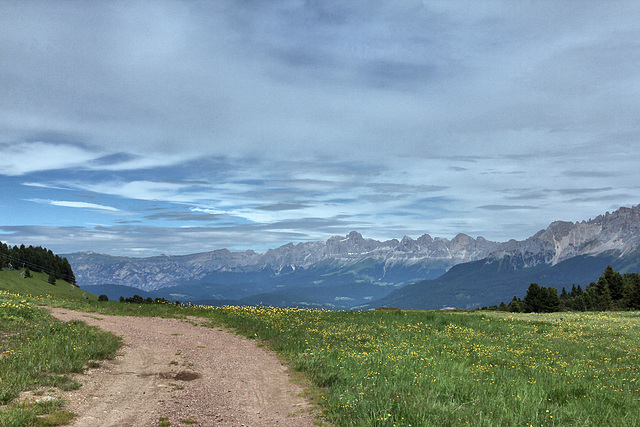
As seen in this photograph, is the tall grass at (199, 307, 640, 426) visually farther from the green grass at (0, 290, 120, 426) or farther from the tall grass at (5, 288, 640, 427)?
the green grass at (0, 290, 120, 426)

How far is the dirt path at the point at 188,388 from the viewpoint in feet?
34.4

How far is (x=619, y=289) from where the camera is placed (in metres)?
105

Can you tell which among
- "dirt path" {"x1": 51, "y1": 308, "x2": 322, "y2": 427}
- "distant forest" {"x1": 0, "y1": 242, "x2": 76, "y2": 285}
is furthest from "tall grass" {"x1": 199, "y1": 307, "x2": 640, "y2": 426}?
"distant forest" {"x1": 0, "y1": 242, "x2": 76, "y2": 285}

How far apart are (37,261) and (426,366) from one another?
505ft

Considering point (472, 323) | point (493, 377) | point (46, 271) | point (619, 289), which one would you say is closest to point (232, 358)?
point (493, 377)

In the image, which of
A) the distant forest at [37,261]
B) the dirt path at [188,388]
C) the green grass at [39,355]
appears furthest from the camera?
the distant forest at [37,261]

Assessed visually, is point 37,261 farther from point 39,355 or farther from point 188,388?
point 188,388

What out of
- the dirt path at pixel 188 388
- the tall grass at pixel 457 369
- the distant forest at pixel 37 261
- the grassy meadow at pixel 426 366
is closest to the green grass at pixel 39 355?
the grassy meadow at pixel 426 366

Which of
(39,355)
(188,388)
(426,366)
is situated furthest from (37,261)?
(426,366)

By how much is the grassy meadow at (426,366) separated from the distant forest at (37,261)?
408 ft

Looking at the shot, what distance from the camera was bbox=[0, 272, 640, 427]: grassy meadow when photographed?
1055 centimetres

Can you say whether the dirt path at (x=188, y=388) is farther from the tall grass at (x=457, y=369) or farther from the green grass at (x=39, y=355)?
the tall grass at (x=457, y=369)

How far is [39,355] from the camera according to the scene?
45.8ft

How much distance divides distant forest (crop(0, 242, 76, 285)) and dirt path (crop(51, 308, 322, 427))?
12721 centimetres
